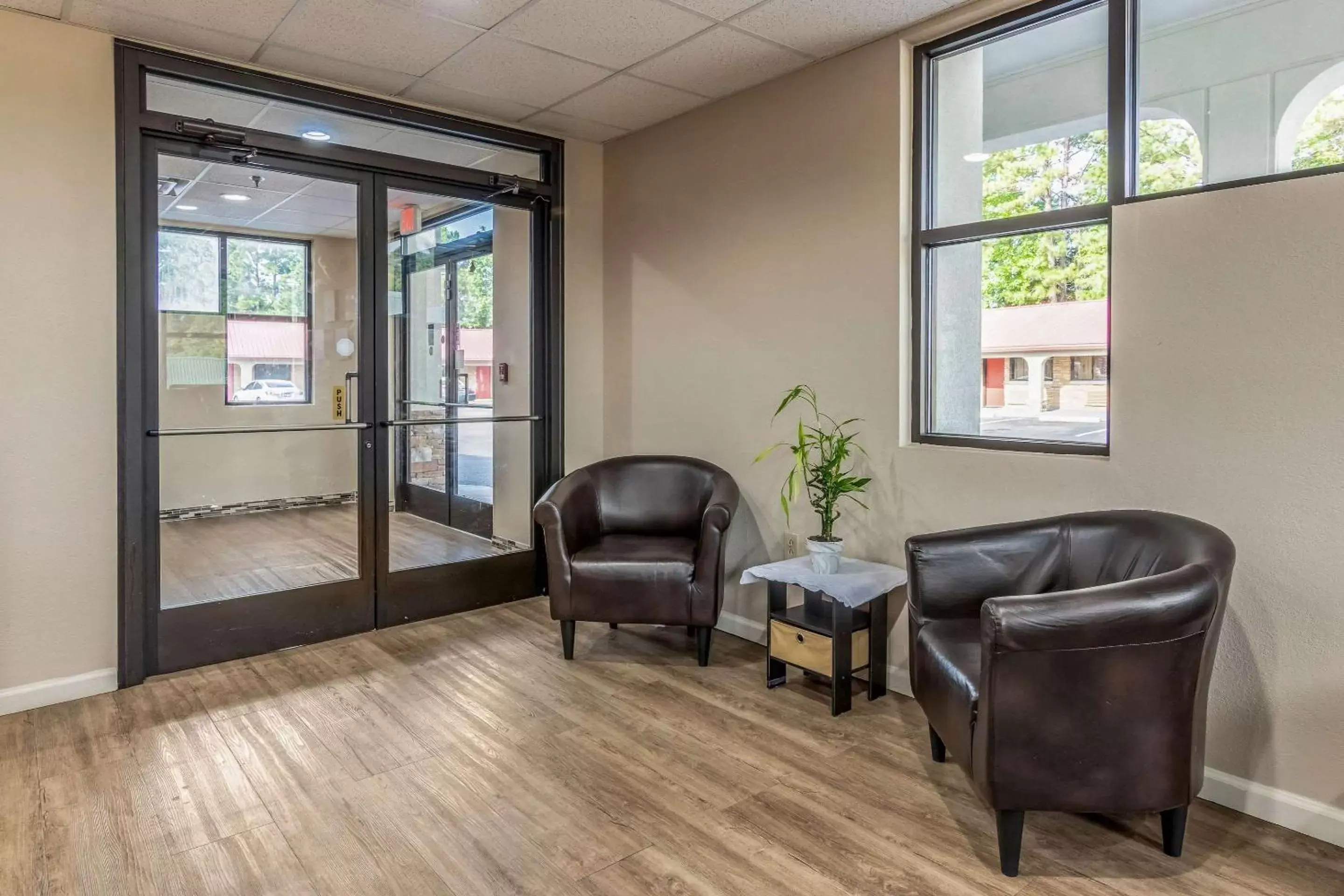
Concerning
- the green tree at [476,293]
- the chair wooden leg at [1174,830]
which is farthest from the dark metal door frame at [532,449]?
the chair wooden leg at [1174,830]

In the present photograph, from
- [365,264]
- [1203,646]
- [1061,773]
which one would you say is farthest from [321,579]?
[1203,646]

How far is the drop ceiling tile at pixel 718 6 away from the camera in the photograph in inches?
120

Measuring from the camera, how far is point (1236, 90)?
A: 8.38ft

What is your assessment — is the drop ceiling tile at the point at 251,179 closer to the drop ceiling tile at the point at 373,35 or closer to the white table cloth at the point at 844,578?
the drop ceiling tile at the point at 373,35

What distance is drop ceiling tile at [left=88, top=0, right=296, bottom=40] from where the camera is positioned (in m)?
3.02

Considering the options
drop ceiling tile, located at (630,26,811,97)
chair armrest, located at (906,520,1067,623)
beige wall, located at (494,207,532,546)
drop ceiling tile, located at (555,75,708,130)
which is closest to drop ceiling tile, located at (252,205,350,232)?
beige wall, located at (494,207,532,546)

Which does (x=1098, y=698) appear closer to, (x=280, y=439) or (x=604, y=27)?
(x=604, y=27)

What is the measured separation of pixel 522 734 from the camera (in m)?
2.98

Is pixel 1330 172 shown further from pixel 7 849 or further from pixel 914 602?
pixel 7 849

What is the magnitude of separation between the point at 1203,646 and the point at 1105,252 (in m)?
→ 1.44

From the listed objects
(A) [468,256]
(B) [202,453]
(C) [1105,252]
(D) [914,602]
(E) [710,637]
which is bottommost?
(E) [710,637]

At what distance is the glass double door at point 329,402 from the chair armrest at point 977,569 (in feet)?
8.80

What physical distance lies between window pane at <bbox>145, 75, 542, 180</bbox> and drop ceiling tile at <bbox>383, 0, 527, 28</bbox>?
3.45 ft

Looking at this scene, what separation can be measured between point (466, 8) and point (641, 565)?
2329mm
